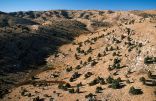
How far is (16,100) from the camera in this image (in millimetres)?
64188

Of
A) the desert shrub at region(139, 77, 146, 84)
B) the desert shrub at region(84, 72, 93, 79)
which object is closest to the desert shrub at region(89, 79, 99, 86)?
the desert shrub at region(84, 72, 93, 79)

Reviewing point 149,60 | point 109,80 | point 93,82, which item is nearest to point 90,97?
point 109,80

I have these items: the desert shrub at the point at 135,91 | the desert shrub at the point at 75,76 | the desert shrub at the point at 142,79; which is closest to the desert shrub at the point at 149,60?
the desert shrub at the point at 142,79

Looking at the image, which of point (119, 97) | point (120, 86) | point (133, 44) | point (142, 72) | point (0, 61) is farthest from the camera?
point (0, 61)

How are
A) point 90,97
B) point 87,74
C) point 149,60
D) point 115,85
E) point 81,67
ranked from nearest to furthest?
point 90,97
point 115,85
point 149,60
point 87,74
point 81,67

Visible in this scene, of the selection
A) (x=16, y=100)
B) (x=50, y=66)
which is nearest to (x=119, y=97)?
(x=16, y=100)

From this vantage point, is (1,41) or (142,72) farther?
(1,41)

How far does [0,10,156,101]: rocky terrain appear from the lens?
5972cm

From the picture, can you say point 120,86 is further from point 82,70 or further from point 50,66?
point 50,66

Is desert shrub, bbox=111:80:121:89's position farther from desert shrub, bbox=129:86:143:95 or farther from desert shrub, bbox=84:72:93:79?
desert shrub, bbox=84:72:93:79

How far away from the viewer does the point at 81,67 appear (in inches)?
3260

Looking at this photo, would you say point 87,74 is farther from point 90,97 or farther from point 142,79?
point 142,79

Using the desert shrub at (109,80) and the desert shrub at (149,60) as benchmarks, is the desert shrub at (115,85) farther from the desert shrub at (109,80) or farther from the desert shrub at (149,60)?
the desert shrub at (149,60)

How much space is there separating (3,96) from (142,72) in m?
35.6
